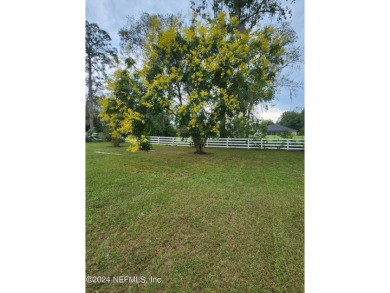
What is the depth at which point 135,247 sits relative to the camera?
1.03 meters

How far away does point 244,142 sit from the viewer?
2553 mm

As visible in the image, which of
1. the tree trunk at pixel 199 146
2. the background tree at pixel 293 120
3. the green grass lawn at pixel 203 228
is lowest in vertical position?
the green grass lawn at pixel 203 228

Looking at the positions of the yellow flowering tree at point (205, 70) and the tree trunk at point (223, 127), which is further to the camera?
the tree trunk at point (223, 127)

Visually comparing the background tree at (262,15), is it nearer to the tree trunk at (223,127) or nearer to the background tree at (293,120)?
the background tree at (293,120)

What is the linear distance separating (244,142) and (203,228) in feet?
5.65

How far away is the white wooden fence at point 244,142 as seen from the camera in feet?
5.62

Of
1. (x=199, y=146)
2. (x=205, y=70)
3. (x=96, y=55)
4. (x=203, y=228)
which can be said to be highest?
(x=205, y=70)

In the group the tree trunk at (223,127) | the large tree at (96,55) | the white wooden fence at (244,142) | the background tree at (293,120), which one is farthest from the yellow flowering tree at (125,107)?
the background tree at (293,120)

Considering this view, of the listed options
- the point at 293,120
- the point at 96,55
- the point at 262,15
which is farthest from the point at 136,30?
the point at 293,120

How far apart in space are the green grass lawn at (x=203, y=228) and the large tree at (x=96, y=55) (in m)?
1.23

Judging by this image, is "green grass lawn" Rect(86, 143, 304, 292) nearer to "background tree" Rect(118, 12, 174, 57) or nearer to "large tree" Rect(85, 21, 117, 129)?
"large tree" Rect(85, 21, 117, 129)

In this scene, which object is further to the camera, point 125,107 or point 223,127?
point 223,127

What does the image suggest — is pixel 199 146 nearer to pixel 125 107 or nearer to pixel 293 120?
pixel 125 107

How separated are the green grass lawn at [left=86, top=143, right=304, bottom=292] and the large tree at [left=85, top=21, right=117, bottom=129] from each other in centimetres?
123
